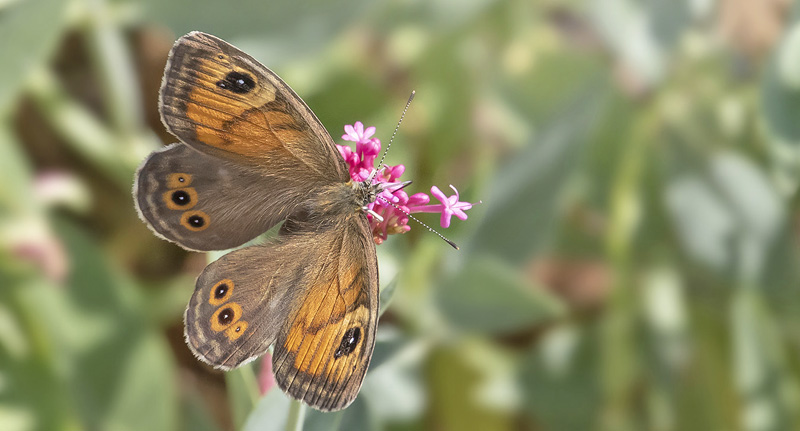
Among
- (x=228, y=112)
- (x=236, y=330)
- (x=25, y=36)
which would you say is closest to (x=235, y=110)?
(x=228, y=112)

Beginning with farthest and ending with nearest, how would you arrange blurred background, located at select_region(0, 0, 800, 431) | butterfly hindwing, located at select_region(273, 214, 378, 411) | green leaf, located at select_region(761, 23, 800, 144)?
blurred background, located at select_region(0, 0, 800, 431), green leaf, located at select_region(761, 23, 800, 144), butterfly hindwing, located at select_region(273, 214, 378, 411)

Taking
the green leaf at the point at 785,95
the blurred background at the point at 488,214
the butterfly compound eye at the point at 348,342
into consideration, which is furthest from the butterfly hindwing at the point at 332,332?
the green leaf at the point at 785,95

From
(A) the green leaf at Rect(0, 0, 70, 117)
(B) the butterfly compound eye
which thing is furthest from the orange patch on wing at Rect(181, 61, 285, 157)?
(A) the green leaf at Rect(0, 0, 70, 117)

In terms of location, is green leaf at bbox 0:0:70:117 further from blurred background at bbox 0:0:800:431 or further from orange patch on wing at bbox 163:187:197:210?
orange patch on wing at bbox 163:187:197:210

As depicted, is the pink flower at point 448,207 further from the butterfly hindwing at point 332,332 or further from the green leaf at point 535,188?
the green leaf at point 535,188

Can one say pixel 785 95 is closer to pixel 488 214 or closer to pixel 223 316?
pixel 488 214

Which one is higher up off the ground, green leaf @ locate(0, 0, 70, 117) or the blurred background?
the blurred background

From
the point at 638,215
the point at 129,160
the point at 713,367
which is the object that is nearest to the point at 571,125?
the point at 638,215
